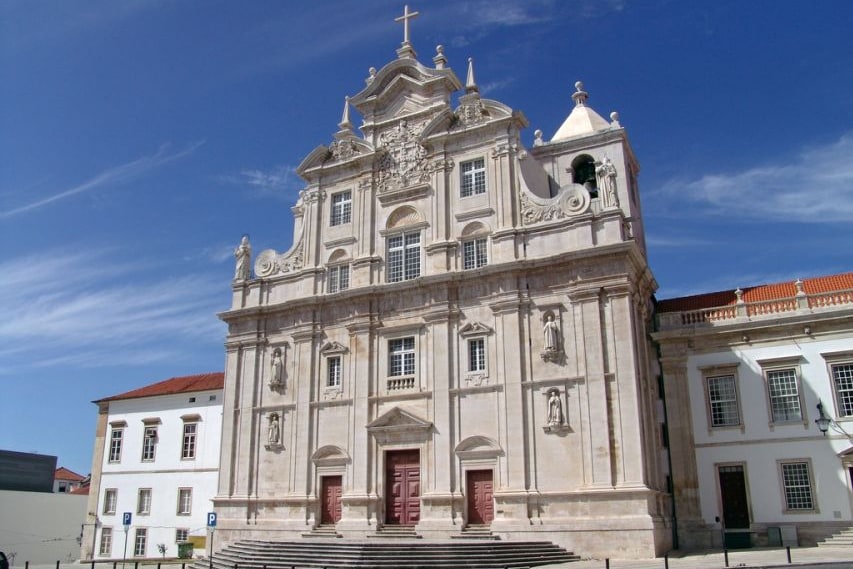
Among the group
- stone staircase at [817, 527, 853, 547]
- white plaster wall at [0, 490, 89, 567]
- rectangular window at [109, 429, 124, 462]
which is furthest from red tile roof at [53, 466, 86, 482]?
stone staircase at [817, 527, 853, 547]

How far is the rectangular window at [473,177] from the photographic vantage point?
30078 mm

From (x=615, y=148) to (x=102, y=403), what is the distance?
95.2 ft

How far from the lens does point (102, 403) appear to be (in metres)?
40.7

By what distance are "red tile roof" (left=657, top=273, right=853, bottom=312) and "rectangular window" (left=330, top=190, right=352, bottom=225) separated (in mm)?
13539

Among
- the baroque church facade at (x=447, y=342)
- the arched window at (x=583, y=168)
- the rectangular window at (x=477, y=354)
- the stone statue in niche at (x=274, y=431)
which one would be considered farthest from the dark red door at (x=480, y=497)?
the arched window at (x=583, y=168)

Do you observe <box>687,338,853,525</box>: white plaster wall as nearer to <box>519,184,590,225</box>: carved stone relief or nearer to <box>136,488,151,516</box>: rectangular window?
<box>519,184,590,225</box>: carved stone relief

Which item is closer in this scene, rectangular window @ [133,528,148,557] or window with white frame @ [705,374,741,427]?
window with white frame @ [705,374,741,427]

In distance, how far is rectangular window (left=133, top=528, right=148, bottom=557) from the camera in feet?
119

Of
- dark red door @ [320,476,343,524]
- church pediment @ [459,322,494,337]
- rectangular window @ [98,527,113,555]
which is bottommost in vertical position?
rectangular window @ [98,527,113,555]

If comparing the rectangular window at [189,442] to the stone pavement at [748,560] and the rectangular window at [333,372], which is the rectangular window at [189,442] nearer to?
the rectangular window at [333,372]

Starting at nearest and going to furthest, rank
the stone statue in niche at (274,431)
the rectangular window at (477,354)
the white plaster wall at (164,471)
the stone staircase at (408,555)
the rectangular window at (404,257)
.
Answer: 1. the stone staircase at (408,555)
2. the rectangular window at (477,354)
3. the rectangular window at (404,257)
4. the stone statue in niche at (274,431)
5. the white plaster wall at (164,471)

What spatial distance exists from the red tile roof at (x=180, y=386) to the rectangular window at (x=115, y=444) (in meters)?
1.74

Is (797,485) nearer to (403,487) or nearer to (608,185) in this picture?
(608,185)

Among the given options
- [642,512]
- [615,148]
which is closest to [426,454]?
[642,512]
